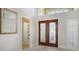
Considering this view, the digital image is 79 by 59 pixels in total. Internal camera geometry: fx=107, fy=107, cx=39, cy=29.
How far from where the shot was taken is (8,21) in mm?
2133

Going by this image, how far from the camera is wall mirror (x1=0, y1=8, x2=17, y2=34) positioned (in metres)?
2.06

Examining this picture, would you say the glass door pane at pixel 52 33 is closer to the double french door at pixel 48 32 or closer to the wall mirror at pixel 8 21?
the double french door at pixel 48 32

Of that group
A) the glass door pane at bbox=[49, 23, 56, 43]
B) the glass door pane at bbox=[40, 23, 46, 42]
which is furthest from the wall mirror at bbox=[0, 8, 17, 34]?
the glass door pane at bbox=[49, 23, 56, 43]

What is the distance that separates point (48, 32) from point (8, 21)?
0.85 metres

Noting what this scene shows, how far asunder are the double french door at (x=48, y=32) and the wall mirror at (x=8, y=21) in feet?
1.79

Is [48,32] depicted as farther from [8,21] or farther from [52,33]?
[8,21]

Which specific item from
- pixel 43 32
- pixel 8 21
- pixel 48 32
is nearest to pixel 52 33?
pixel 48 32

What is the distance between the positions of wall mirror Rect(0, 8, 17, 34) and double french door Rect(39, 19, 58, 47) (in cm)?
55

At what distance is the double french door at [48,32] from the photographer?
7.22 ft

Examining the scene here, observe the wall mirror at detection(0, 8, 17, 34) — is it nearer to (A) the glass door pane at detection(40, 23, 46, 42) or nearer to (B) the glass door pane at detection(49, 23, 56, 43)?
(A) the glass door pane at detection(40, 23, 46, 42)

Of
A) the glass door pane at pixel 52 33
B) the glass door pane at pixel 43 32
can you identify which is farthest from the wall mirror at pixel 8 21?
the glass door pane at pixel 52 33
